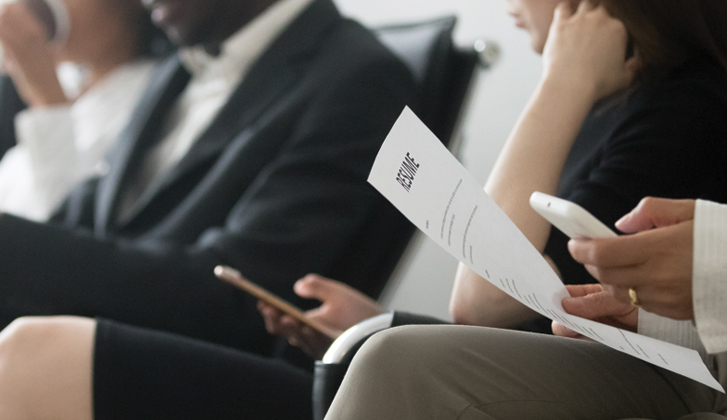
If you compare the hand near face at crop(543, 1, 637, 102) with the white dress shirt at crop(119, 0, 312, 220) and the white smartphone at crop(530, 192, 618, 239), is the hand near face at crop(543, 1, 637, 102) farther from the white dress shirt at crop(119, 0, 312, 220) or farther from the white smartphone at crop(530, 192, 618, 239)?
the white dress shirt at crop(119, 0, 312, 220)

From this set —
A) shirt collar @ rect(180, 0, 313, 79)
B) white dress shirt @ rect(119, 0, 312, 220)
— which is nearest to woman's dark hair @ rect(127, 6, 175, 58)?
white dress shirt @ rect(119, 0, 312, 220)

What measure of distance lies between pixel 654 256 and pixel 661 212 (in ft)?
0.12

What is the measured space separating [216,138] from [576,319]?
3.08ft

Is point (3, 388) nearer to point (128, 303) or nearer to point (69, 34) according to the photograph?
point (128, 303)

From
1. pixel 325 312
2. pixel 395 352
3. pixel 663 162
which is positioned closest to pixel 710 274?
pixel 395 352

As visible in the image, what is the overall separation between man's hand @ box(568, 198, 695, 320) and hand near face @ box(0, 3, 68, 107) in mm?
1446

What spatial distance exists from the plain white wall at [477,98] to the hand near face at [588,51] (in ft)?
2.18

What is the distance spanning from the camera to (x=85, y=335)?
2.26ft

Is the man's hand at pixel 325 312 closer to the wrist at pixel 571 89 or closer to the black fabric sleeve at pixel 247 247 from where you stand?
the black fabric sleeve at pixel 247 247

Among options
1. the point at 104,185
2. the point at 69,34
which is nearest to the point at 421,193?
the point at 104,185

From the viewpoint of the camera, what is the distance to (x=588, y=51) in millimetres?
833

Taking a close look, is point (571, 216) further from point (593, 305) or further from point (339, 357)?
point (339, 357)

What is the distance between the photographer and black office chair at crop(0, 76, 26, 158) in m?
1.90

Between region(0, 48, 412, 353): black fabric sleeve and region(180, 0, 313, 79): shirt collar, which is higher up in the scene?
region(180, 0, 313, 79): shirt collar
